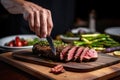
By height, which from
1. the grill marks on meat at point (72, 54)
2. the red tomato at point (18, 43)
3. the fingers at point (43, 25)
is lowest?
the grill marks on meat at point (72, 54)

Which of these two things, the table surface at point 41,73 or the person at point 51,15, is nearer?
the table surface at point 41,73

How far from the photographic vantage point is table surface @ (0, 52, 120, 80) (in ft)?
5.17

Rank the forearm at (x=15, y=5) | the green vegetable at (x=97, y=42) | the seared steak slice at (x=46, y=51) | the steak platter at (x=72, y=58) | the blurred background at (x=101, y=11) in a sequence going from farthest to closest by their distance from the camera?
the blurred background at (x=101, y=11) < the green vegetable at (x=97, y=42) < the forearm at (x=15, y=5) < the seared steak slice at (x=46, y=51) < the steak platter at (x=72, y=58)

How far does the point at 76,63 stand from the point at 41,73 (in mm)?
261

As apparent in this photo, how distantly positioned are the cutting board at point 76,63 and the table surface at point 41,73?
29 millimetres

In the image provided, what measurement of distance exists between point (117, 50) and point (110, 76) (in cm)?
51

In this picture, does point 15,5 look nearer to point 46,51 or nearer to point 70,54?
point 46,51

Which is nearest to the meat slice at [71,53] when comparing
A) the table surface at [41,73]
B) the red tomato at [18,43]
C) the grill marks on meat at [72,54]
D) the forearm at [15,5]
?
the grill marks on meat at [72,54]

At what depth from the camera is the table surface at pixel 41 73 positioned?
157cm

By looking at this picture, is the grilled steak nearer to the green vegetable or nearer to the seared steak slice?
the seared steak slice

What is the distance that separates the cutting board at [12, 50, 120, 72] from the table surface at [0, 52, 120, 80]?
29 mm

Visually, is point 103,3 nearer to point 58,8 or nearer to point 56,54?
point 58,8

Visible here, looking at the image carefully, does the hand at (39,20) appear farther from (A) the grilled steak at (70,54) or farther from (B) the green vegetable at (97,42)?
(B) the green vegetable at (97,42)

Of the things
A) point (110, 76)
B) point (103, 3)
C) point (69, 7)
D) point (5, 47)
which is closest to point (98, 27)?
point (103, 3)
